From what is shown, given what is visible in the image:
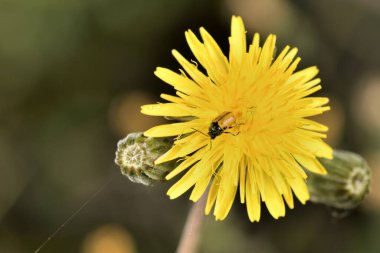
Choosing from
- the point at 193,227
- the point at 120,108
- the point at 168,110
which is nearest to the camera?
the point at 168,110

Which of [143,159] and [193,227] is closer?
[143,159]

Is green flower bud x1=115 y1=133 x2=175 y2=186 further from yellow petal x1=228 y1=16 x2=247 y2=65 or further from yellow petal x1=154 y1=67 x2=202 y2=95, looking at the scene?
yellow petal x1=228 y1=16 x2=247 y2=65

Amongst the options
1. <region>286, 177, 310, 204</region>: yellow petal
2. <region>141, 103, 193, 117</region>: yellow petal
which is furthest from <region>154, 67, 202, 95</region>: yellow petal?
<region>286, 177, 310, 204</region>: yellow petal

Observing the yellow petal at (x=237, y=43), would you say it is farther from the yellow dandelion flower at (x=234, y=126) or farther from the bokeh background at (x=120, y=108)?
the bokeh background at (x=120, y=108)

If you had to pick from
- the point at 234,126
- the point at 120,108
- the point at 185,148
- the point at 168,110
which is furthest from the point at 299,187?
the point at 120,108

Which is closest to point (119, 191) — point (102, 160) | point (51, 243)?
point (102, 160)

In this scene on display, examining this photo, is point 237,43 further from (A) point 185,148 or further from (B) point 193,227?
(B) point 193,227

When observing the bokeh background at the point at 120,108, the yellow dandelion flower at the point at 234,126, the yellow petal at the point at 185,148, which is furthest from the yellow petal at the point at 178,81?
the bokeh background at the point at 120,108
